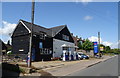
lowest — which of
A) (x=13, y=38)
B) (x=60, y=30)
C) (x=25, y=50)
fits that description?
(x=25, y=50)

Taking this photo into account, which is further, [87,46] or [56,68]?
[87,46]

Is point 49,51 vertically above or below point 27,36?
below

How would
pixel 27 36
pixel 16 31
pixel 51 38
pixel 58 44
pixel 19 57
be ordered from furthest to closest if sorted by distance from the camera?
pixel 58 44 < pixel 51 38 < pixel 16 31 < pixel 27 36 < pixel 19 57

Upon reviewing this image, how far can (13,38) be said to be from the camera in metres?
27.2

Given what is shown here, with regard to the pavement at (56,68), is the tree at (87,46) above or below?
above

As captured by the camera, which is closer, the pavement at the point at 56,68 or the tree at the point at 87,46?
the pavement at the point at 56,68

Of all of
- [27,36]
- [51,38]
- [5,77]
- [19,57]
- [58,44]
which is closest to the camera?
[5,77]

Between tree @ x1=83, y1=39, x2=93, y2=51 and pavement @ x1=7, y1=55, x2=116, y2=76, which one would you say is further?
tree @ x1=83, y1=39, x2=93, y2=51

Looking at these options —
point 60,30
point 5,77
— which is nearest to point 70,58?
point 60,30

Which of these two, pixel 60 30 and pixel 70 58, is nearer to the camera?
pixel 70 58

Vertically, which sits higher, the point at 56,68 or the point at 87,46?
the point at 87,46

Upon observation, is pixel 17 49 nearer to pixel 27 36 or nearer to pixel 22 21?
pixel 27 36

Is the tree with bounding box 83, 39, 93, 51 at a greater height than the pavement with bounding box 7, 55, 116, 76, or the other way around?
the tree with bounding box 83, 39, 93, 51

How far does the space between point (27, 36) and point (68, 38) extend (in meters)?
15.1
